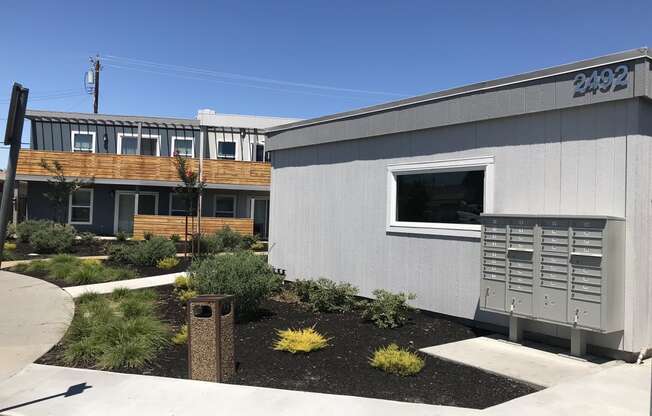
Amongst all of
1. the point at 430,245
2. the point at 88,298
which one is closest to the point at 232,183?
the point at 88,298

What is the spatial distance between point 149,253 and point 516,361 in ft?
38.2

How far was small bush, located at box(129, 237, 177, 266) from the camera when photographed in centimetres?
1527

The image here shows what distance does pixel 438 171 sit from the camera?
8.70m

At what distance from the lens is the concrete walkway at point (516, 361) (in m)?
5.71

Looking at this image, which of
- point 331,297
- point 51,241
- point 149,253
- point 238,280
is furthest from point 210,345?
point 51,241

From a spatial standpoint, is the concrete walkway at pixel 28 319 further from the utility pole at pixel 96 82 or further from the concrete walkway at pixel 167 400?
the utility pole at pixel 96 82

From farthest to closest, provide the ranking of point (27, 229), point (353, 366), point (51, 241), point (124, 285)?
point (27, 229)
point (51, 241)
point (124, 285)
point (353, 366)

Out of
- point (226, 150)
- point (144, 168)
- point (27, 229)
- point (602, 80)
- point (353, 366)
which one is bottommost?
point (353, 366)

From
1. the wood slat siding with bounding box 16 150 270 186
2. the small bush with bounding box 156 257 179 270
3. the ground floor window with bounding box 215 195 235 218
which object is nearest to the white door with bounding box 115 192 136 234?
the wood slat siding with bounding box 16 150 270 186

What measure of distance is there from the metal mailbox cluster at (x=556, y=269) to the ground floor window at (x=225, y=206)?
2146 cm

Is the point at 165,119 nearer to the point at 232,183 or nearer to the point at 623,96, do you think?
the point at 232,183

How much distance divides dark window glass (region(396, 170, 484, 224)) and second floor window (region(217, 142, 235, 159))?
19.9 m

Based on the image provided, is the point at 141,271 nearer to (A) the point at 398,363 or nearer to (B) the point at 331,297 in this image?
(B) the point at 331,297

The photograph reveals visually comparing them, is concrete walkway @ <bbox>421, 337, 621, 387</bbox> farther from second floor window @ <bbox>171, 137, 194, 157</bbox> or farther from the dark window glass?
second floor window @ <bbox>171, 137, 194, 157</bbox>
